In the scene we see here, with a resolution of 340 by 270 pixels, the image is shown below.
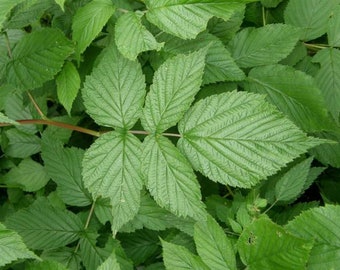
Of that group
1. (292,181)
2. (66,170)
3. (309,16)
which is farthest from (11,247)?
(309,16)

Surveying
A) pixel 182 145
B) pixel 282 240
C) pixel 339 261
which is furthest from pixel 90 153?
pixel 339 261

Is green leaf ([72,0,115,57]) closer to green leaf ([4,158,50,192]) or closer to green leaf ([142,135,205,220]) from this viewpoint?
green leaf ([142,135,205,220])

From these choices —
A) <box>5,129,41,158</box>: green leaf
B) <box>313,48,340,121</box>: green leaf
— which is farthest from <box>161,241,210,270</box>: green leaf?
<box>5,129,41,158</box>: green leaf

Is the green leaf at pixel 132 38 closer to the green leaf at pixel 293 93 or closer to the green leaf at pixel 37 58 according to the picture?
the green leaf at pixel 37 58

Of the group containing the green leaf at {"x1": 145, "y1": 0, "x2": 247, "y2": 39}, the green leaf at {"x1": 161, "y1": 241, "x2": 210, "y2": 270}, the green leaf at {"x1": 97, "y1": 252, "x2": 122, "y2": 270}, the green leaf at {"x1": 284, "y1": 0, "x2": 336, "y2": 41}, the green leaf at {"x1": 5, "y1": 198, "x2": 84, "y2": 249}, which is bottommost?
the green leaf at {"x1": 5, "y1": 198, "x2": 84, "y2": 249}

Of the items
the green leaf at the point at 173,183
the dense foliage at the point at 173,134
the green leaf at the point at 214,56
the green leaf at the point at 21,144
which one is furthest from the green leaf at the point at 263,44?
the green leaf at the point at 21,144

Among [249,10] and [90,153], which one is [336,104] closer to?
[249,10]
